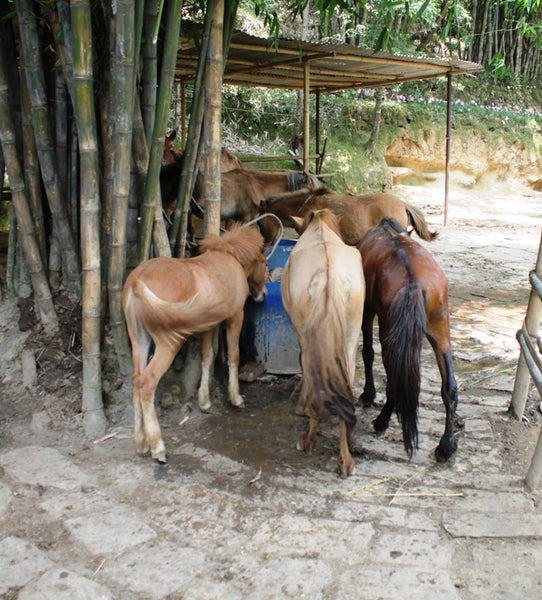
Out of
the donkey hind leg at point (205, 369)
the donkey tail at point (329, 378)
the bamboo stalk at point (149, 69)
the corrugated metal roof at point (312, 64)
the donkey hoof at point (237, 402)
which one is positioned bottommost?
the donkey hoof at point (237, 402)

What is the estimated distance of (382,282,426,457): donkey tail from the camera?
3.19 meters

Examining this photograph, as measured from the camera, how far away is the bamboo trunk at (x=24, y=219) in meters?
3.58

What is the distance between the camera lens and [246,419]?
12.6ft

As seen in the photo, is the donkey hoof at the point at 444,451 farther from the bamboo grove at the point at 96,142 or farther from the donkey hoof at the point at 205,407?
the bamboo grove at the point at 96,142

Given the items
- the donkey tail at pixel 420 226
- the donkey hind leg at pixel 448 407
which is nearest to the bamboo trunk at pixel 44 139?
the donkey hind leg at pixel 448 407

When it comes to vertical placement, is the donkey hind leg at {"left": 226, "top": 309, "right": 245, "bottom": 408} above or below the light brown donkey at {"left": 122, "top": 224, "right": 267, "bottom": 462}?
below

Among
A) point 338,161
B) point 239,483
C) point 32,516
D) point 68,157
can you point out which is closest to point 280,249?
point 68,157

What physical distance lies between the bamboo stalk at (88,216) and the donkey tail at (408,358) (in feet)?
5.99

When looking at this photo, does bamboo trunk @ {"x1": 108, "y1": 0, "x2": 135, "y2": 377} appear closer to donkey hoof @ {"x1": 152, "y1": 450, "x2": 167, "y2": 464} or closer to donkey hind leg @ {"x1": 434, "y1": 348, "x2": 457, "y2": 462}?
donkey hoof @ {"x1": 152, "y1": 450, "x2": 167, "y2": 464}

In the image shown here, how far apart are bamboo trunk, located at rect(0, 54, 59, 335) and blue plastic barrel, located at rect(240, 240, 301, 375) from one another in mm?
1454

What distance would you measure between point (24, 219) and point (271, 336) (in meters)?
1.98

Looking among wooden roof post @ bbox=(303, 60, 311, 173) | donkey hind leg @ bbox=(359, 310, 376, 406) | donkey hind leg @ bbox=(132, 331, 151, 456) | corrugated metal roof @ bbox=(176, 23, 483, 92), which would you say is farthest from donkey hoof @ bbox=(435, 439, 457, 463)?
wooden roof post @ bbox=(303, 60, 311, 173)

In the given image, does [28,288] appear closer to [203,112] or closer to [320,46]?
[203,112]

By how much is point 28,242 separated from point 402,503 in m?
2.85
